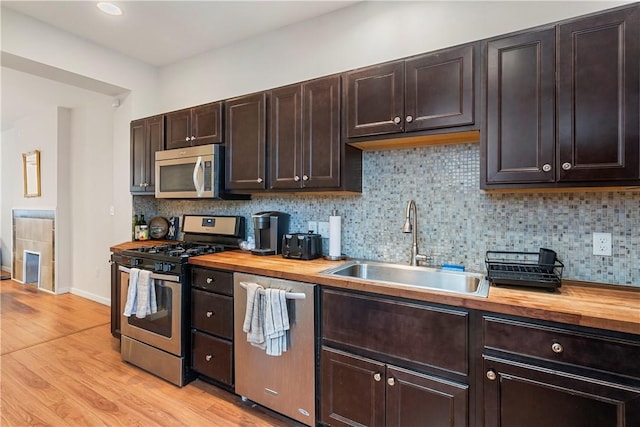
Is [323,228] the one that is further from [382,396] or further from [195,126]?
[195,126]

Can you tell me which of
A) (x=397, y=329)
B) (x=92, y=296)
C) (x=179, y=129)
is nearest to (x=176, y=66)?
(x=179, y=129)

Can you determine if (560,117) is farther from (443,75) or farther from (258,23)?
(258,23)

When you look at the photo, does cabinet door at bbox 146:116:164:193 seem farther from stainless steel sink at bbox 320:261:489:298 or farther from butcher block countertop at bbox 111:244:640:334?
stainless steel sink at bbox 320:261:489:298

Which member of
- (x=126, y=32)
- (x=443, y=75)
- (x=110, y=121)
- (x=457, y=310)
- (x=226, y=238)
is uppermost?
(x=126, y=32)

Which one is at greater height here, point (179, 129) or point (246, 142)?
point (179, 129)

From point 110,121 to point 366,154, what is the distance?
12.0ft

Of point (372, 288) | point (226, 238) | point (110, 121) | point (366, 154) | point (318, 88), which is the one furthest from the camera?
point (110, 121)

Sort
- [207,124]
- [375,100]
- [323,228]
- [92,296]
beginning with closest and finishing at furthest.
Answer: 1. [375,100]
2. [323,228]
3. [207,124]
4. [92,296]

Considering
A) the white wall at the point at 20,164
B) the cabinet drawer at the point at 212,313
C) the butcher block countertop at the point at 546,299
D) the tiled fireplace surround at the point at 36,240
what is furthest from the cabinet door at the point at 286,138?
the tiled fireplace surround at the point at 36,240

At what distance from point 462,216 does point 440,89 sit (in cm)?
80

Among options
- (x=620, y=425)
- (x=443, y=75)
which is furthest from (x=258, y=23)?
(x=620, y=425)

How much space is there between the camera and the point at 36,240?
5168mm

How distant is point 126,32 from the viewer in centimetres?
285

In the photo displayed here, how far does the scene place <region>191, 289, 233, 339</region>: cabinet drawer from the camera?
7.13 feet
